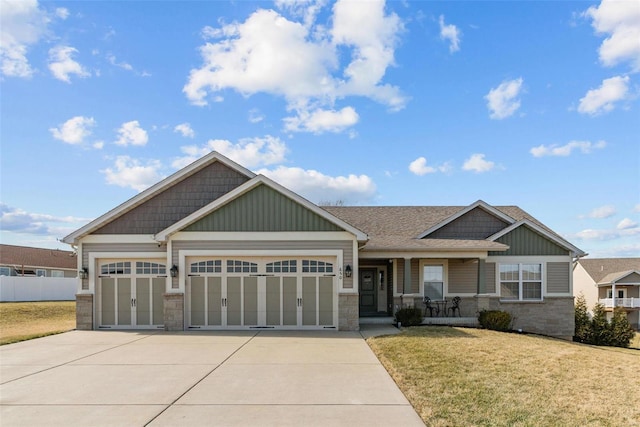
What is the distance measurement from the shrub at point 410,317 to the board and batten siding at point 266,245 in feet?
9.50

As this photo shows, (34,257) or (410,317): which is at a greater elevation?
(34,257)

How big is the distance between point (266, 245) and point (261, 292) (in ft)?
5.07

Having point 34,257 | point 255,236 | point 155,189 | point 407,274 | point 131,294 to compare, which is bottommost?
point 34,257

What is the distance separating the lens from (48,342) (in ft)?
44.3

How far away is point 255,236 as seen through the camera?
1566 cm

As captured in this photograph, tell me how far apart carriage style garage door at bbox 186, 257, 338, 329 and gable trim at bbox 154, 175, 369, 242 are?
1.15 metres

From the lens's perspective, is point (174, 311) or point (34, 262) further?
point (34, 262)

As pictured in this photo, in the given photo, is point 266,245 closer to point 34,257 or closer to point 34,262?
point 34,262

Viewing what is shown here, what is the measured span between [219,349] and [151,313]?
5579 mm

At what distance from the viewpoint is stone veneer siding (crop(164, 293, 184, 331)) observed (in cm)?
1555

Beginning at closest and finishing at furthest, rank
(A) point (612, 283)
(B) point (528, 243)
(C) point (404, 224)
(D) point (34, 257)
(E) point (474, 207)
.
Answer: (B) point (528, 243)
(E) point (474, 207)
(C) point (404, 224)
(D) point (34, 257)
(A) point (612, 283)

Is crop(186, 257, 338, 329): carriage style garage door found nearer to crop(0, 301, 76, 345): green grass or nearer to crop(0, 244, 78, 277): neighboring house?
crop(0, 301, 76, 345): green grass

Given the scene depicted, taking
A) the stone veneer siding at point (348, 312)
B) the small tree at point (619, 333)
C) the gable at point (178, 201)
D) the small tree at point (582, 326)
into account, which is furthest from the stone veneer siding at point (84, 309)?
the small tree at point (619, 333)

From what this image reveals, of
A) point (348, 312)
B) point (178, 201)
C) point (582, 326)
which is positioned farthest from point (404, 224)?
point (178, 201)
